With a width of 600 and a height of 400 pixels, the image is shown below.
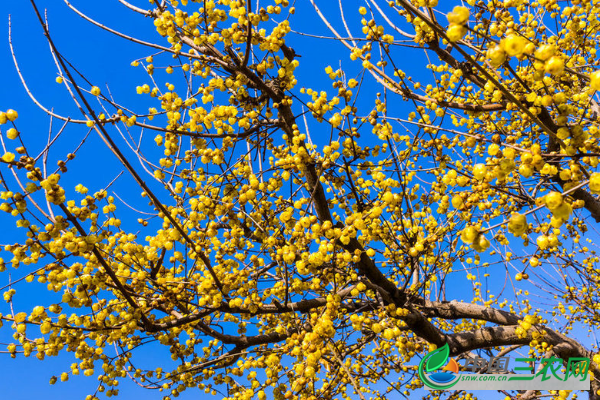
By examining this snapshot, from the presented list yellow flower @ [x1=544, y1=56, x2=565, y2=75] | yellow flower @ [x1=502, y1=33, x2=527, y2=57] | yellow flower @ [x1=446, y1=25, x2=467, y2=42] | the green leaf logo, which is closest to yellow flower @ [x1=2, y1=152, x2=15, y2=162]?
yellow flower @ [x1=446, y1=25, x2=467, y2=42]

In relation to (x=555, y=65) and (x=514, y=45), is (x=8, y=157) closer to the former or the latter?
(x=514, y=45)

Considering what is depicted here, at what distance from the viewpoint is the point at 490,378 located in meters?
4.45

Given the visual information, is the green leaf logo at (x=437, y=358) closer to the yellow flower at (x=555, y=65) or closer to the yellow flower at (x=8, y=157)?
the yellow flower at (x=555, y=65)

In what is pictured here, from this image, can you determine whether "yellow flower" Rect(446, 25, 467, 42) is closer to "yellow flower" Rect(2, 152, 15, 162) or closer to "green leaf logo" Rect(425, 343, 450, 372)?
"yellow flower" Rect(2, 152, 15, 162)

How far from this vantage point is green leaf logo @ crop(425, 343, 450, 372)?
14.0ft

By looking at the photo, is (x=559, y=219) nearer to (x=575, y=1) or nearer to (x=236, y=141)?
(x=236, y=141)

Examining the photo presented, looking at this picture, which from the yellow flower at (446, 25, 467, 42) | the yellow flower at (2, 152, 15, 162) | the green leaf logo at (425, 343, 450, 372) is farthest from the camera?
the green leaf logo at (425, 343, 450, 372)

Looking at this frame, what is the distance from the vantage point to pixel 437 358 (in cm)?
437

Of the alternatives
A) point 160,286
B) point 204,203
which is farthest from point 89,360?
point 204,203

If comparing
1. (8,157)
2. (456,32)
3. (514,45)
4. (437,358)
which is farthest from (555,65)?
(437,358)

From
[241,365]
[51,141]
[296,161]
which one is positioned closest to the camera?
[51,141]

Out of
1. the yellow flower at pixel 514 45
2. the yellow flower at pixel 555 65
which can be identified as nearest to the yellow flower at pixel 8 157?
the yellow flower at pixel 514 45

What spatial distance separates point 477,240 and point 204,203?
185 cm

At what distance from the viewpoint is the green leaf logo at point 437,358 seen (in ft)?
14.0
